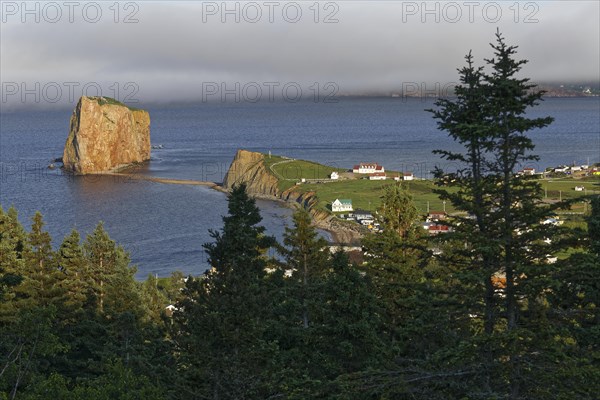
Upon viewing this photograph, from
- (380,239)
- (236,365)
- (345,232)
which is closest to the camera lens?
(236,365)

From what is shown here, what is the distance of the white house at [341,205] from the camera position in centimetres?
11388

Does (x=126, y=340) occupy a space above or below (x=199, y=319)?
below

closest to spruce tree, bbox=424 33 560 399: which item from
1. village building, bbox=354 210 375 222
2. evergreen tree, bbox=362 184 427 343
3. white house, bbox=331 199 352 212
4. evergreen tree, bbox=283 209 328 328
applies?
evergreen tree, bbox=362 184 427 343

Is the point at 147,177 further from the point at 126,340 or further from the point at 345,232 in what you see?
→ the point at 126,340

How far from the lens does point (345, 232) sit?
328 feet

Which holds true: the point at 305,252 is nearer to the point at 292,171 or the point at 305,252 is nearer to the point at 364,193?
the point at 364,193

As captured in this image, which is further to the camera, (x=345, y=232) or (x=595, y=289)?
(x=345, y=232)

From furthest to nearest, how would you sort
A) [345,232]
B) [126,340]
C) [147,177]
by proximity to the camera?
[147,177], [345,232], [126,340]

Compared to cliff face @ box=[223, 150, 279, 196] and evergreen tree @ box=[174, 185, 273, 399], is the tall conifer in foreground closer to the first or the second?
evergreen tree @ box=[174, 185, 273, 399]

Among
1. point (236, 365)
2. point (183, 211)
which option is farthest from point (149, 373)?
point (183, 211)

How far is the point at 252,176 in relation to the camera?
155 metres

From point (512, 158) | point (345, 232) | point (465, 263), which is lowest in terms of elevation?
point (345, 232)

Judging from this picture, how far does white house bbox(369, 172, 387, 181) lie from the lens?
14762 centimetres

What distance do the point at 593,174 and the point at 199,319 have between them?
14330 cm
